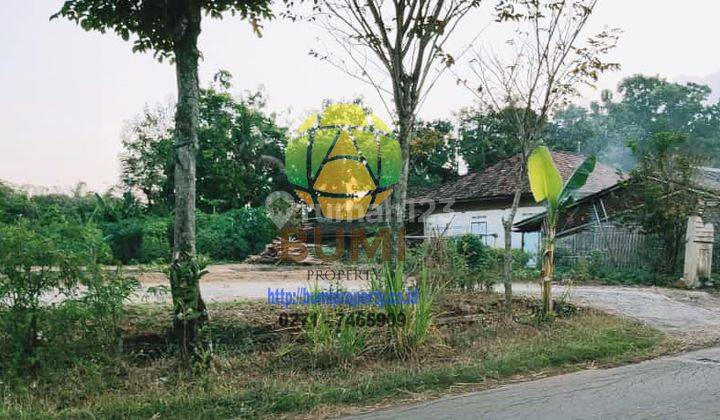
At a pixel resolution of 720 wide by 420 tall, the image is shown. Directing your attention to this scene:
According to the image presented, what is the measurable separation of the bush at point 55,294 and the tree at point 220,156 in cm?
2639

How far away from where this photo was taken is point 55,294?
5242mm

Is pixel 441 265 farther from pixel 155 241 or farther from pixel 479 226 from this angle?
pixel 479 226

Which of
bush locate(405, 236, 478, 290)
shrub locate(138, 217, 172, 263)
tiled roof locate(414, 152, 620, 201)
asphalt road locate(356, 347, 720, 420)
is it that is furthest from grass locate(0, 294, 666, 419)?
tiled roof locate(414, 152, 620, 201)

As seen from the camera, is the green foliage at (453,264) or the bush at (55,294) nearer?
the bush at (55,294)

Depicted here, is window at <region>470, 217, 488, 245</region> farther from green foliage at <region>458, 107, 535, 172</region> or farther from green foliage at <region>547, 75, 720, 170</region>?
green foliage at <region>547, 75, 720, 170</region>

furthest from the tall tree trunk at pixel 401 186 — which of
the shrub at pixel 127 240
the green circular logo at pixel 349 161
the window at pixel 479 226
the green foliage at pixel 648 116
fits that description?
the green foliage at pixel 648 116

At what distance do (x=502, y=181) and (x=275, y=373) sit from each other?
22927mm

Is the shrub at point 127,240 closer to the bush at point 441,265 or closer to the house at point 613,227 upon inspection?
the house at point 613,227

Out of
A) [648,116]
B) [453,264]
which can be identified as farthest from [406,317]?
[648,116]

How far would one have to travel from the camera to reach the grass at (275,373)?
471 centimetres

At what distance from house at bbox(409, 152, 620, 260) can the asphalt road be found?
1793 cm

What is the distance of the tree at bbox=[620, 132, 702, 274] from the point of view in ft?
51.8

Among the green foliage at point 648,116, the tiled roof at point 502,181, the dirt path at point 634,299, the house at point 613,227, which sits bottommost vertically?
the dirt path at point 634,299

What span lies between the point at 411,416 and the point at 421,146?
5.64m
